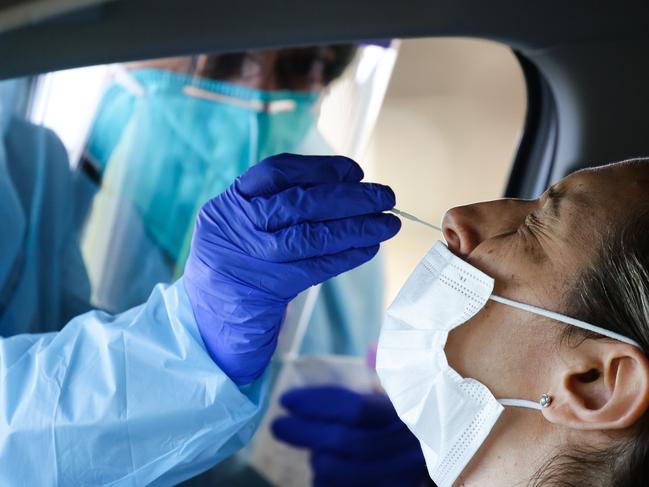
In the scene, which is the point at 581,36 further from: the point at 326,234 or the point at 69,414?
the point at 69,414

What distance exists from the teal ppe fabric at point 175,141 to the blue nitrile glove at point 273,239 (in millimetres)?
680

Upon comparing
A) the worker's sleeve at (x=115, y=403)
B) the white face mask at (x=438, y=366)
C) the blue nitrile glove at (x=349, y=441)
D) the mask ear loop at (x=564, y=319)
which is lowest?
the blue nitrile glove at (x=349, y=441)

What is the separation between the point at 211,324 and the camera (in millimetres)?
1250

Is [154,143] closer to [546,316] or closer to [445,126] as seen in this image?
[546,316]

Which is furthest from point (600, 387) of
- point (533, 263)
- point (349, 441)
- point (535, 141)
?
point (349, 441)

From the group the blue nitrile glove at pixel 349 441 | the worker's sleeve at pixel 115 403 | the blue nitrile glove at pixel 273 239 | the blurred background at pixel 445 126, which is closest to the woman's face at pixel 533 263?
the blue nitrile glove at pixel 273 239

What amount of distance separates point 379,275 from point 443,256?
148cm

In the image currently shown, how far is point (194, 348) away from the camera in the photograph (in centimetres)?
125

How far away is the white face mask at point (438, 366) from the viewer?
3.57 ft

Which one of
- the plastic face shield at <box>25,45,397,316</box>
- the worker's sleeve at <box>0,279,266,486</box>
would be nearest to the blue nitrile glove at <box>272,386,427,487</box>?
the plastic face shield at <box>25,45,397,316</box>

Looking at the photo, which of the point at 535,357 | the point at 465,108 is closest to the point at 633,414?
the point at 535,357

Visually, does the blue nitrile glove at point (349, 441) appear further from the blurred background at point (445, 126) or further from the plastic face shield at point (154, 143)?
the blurred background at point (445, 126)

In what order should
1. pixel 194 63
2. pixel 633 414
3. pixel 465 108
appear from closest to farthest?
1. pixel 633 414
2. pixel 194 63
3. pixel 465 108

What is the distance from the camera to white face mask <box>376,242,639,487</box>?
1087 mm
